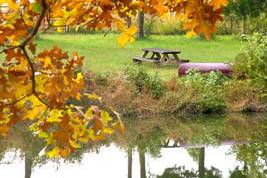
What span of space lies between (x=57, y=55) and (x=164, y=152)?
327 inches

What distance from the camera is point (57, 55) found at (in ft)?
5.70

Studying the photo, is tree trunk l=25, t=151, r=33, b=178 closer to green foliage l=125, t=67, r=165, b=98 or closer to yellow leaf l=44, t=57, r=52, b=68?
green foliage l=125, t=67, r=165, b=98

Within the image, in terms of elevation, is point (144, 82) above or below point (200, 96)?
above

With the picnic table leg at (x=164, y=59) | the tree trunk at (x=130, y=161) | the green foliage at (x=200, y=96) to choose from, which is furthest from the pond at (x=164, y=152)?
the picnic table leg at (x=164, y=59)

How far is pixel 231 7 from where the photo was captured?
23281 millimetres

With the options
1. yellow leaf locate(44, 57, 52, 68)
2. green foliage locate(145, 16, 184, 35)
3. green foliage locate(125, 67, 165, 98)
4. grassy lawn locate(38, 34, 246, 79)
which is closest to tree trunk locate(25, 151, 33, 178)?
green foliage locate(125, 67, 165, 98)

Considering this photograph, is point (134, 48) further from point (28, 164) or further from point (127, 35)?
point (127, 35)

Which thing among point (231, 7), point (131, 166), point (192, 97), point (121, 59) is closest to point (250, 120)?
point (192, 97)

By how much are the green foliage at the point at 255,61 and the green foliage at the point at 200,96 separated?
773mm

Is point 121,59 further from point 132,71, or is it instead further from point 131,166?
point 131,166

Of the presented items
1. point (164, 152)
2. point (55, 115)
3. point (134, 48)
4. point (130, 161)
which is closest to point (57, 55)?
point (55, 115)

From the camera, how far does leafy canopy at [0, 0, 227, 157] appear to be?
161 cm

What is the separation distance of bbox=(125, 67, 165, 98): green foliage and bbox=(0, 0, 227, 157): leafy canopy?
9973 mm

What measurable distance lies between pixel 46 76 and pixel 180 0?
0.41 m
